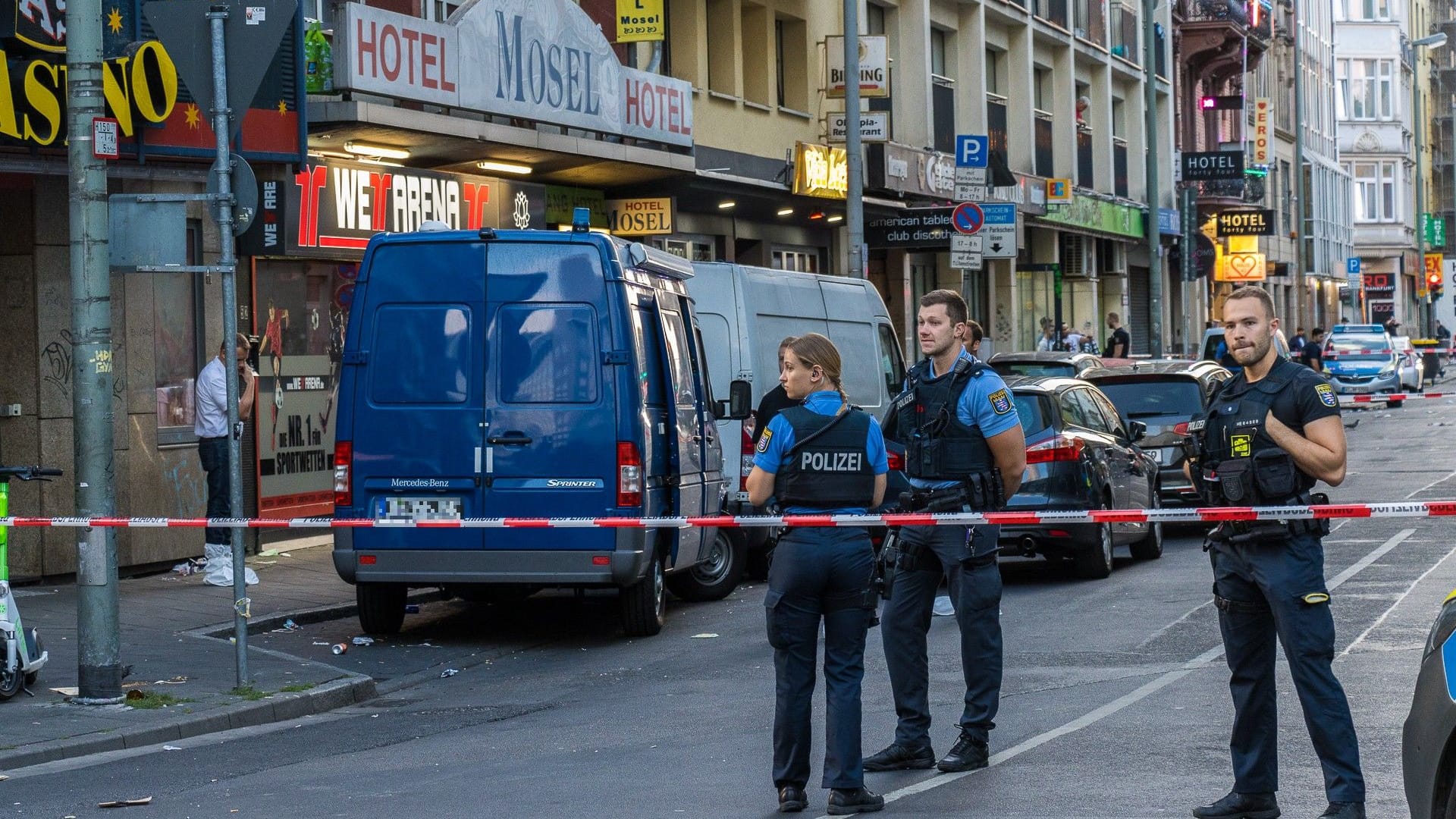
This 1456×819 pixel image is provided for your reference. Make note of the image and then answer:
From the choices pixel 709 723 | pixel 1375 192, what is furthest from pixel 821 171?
pixel 1375 192

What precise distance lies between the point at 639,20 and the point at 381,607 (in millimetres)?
11816

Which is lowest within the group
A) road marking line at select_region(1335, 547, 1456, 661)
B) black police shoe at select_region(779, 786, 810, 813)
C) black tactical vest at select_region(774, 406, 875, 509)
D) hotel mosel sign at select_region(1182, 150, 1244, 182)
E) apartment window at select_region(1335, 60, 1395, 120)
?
black police shoe at select_region(779, 786, 810, 813)

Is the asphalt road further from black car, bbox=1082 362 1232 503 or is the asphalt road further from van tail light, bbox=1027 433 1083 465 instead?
black car, bbox=1082 362 1232 503

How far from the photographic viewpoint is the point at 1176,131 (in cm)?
5469

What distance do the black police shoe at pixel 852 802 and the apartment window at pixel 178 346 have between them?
10.2m

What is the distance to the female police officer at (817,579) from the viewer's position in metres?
7.21

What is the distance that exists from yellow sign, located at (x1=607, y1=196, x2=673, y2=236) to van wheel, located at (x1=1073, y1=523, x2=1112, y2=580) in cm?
1002

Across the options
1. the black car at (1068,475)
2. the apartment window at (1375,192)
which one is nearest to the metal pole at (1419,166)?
the apartment window at (1375,192)

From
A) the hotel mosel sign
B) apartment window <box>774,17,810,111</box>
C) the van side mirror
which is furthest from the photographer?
the hotel mosel sign

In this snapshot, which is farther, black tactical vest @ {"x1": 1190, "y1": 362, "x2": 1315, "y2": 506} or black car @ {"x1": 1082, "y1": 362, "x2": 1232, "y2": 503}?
black car @ {"x1": 1082, "y1": 362, "x2": 1232, "y2": 503}

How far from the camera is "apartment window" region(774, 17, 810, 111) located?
29531 mm

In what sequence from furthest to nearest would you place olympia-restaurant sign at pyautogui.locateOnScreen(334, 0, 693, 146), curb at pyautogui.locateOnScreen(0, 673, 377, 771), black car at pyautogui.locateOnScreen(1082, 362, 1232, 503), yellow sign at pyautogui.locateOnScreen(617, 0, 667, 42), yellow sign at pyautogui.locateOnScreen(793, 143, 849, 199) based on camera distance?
yellow sign at pyautogui.locateOnScreen(793, 143, 849, 199) < yellow sign at pyautogui.locateOnScreen(617, 0, 667, 42) < black car at pyautogui.locateOnScreen(1082, 362, 1232, 503) < olympia-restaurant sign at pyautogui.locateOnScreen(334, 0, 693, 146) < curb at pyautogui.locateOnScreen(0, 673, 377, 771)

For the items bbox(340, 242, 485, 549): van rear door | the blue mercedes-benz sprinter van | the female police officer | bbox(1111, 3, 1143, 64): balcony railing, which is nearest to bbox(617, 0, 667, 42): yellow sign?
the blue mercedes-benz sprinter van

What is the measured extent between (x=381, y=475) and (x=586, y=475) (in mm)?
1317
